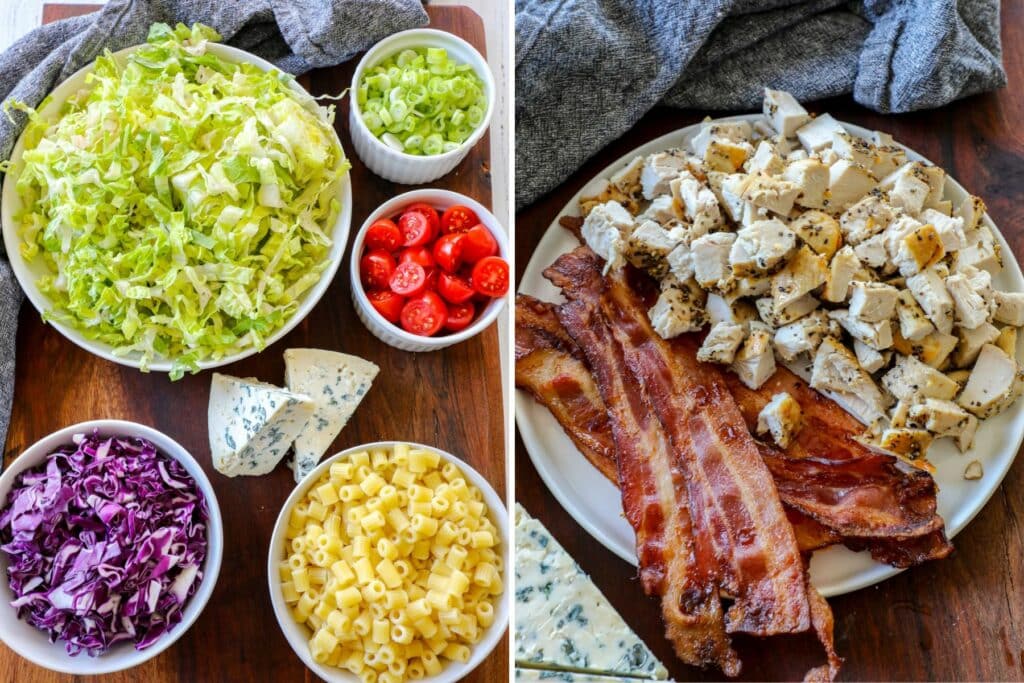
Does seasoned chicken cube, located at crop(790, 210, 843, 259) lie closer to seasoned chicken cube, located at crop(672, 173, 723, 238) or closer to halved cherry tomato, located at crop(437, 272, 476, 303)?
seasoned chicken cube, located at crop(672, 173, 723, 238)

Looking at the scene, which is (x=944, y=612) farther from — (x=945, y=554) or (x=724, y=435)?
(x=724, y=435)

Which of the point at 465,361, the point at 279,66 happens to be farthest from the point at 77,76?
the point at 465,361

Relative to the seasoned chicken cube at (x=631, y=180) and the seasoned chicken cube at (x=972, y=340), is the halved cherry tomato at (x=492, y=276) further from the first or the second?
the seasoned chicken cube at (x=972, y=340)

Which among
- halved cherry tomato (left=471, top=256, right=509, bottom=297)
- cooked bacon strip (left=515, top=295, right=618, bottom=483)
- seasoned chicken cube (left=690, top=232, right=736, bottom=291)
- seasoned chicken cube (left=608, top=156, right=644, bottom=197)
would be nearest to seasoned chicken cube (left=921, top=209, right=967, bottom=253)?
seasoned chicken cube (left=690, top=232, right=736, bottom=291)

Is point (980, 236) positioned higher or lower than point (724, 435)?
higher

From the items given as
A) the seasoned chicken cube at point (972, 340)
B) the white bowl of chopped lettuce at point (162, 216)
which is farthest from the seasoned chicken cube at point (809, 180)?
the white bowl of chopped lettuce at point (162, 216)

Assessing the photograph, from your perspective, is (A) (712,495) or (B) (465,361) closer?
(A) (712,495)
